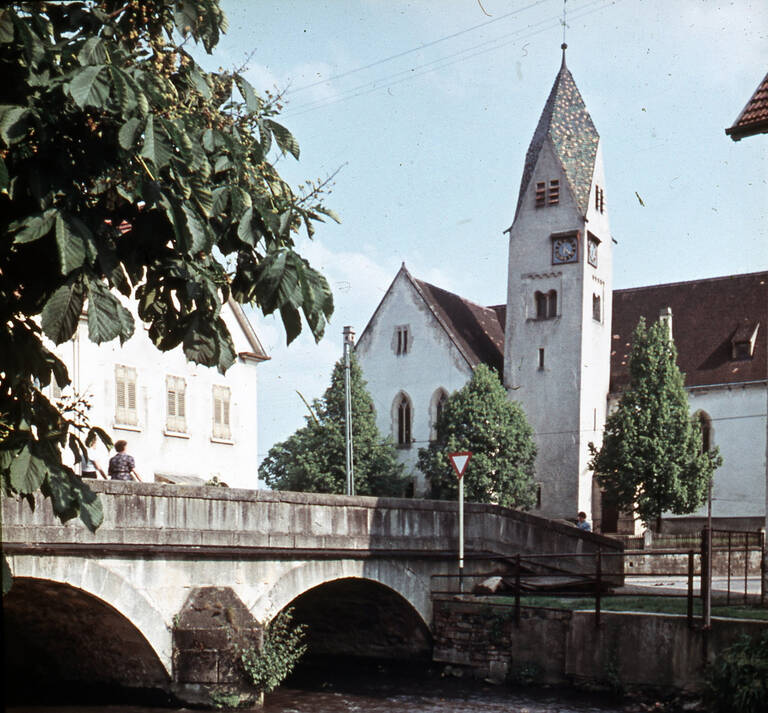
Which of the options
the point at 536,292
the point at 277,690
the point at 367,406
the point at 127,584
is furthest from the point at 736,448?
the point at 127,584

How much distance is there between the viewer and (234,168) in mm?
5891

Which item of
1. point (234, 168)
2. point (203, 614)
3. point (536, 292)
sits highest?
point (536, 292)

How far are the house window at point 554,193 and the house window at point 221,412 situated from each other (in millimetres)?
20792

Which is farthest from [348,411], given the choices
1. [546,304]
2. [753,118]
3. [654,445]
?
[753,118]

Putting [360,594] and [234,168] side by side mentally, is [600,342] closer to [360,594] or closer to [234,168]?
[360,594]

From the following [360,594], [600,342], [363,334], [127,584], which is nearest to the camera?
[127,584]

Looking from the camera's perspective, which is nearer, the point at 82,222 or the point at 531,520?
the point at 82,222

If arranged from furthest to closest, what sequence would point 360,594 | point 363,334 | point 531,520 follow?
point 363,334 < point 531,520 < point 360,594

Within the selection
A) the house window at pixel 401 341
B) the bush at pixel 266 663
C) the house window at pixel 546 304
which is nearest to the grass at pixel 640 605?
the bush at pixel 266 663

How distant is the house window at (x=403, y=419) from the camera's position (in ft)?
162

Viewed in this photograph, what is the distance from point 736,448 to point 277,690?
3120cm

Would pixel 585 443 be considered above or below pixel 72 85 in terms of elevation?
below

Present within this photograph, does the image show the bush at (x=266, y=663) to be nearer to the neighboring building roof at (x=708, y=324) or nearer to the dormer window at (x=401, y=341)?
the neighboring building roof at (x=708, y=324)

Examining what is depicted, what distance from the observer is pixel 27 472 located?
18.4 ft
